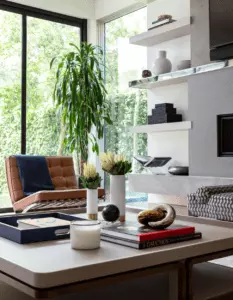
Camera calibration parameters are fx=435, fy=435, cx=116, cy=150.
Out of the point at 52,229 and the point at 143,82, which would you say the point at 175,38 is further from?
the point at 52,229

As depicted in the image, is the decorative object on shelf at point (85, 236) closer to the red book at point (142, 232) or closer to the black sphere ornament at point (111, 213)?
the red book at point (142, 232)

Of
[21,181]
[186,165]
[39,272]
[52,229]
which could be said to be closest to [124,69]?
[186,165]

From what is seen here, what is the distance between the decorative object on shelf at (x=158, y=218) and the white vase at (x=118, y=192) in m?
0.39

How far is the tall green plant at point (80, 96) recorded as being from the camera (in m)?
5.49

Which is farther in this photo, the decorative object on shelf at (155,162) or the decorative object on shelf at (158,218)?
the decorative object on shelf at (155,162)

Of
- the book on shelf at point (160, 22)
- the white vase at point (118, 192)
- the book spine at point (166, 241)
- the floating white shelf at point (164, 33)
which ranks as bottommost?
the book spine at point (166, 241)

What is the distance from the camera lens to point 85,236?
149 cm

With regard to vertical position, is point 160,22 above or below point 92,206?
above

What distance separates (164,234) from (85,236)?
293 millimetres

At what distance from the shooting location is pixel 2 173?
5.55 metres

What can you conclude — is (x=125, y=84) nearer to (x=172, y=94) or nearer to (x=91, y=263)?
(x=172, y=94)

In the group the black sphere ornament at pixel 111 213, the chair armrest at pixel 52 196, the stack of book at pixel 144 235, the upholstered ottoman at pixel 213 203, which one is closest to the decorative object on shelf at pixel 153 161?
the chair armrest at pixel 52 196

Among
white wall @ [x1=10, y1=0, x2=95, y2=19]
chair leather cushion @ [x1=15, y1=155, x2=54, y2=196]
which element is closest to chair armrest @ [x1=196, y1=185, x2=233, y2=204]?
chair leather cushion @ [x1=15, y1=155, x2=54, y2=196]

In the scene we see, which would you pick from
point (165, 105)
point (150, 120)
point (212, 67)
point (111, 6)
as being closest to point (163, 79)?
point (165, 105)
